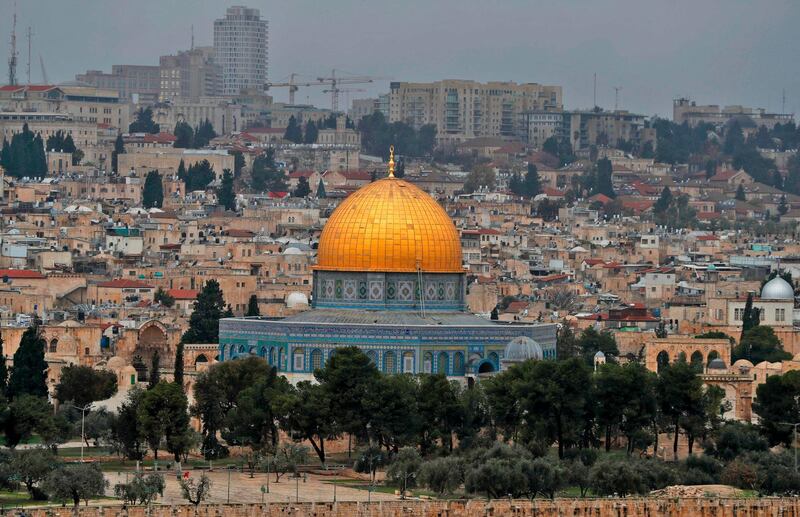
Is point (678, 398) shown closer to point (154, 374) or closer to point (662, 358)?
point (154, 374)

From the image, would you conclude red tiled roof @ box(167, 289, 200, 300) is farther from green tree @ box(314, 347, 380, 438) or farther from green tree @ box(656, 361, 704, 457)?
green tree @ box(656, 361, 704, 457)

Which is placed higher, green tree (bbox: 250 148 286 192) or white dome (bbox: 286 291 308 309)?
green tree (bbox: 250 148 286 192)

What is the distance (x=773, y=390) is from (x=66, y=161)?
324ft

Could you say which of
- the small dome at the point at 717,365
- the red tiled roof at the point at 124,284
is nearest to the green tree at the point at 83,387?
the small dome at the point at 717,365

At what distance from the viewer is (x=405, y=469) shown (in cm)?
6712

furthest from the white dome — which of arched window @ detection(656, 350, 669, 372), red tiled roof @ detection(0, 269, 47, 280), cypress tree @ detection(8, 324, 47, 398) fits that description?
cypress tree @ detection(8, 324, 47, 398)

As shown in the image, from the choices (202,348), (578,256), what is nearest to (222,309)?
(202,348)

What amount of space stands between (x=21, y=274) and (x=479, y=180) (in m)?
77.0

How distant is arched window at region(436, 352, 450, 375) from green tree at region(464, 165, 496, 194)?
96.2 metres

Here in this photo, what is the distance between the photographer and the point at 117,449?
72.5m

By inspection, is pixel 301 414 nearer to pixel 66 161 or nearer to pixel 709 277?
pixel 709 277

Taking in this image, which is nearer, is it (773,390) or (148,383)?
(773,390)

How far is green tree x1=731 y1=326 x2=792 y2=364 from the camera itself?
3676 inches

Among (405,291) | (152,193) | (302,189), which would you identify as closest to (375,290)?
(405,291)
